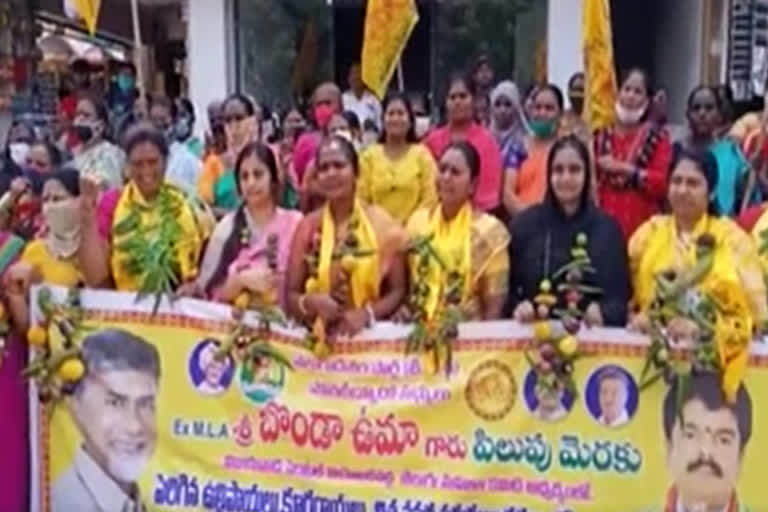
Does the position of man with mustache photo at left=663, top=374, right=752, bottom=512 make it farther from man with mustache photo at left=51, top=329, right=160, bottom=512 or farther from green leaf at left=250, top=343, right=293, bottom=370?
man with mustache photo at left=51, top=329, right=160, bottom=512

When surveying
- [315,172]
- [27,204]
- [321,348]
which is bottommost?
[321,348]

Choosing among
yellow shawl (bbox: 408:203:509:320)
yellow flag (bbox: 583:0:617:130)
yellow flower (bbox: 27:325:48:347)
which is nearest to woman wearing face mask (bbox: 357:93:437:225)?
yellow flag (bbox: 583:0:617:130)

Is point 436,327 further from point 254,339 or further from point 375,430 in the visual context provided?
point 254,339

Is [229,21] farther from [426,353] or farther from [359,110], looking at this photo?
[426,353]

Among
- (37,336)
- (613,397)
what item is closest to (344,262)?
(613,397)

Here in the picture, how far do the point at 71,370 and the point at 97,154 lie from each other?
3.31 m

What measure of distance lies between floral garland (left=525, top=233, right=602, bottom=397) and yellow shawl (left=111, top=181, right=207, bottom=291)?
53.5 inches

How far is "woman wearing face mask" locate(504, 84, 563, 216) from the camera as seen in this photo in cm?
719

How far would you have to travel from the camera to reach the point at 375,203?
277 inches

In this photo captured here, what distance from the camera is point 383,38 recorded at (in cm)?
811

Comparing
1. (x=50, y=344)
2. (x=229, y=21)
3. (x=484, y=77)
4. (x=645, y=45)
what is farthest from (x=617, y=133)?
(x=645, y=45)

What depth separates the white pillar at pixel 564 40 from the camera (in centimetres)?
1315

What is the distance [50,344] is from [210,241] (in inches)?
28.3

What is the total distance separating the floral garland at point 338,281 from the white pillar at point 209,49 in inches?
353
